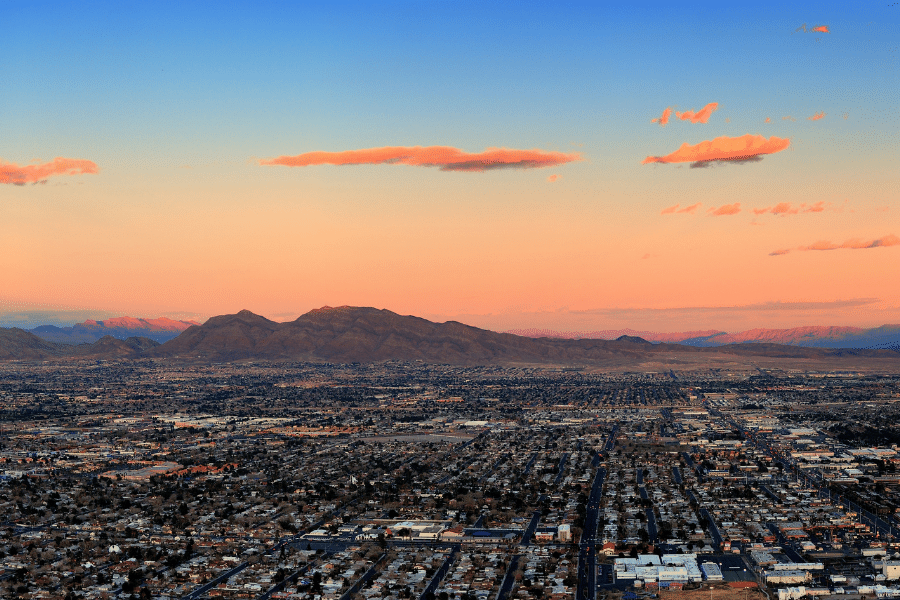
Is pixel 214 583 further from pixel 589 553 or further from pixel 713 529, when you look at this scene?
pixel 713 529

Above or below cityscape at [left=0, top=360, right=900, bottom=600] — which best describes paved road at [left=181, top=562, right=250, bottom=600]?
below

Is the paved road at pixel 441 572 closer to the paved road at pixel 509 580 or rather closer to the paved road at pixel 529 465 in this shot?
the paved road at pixel 509 580

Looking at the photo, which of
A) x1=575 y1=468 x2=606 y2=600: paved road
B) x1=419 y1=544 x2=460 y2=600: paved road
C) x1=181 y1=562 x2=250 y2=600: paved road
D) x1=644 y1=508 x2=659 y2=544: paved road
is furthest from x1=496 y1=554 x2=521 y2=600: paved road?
x1=181 y1=562 x2=250 y2=600: paved road

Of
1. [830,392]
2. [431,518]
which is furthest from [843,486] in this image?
[830,392]

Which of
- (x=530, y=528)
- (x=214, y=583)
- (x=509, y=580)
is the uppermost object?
(x=530, y=528)

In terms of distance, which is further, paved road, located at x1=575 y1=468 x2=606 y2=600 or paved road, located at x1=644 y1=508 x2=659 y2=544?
paved road, located at x1=644 y1=508 x2=659 y2=544

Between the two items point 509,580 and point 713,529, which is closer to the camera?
point 509,580

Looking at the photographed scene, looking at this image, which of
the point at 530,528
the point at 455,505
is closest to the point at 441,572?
the point at 530,528

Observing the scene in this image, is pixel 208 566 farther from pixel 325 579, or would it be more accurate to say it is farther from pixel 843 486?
pixel 843 486

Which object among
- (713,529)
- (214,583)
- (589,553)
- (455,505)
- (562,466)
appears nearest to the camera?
(214,583)

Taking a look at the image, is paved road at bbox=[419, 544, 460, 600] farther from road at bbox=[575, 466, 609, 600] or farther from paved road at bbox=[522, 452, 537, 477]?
paved road at bbox=[522, 452, 537, 477]

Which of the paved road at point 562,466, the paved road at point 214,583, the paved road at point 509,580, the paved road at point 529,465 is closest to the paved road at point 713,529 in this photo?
the paved road at point 509,580
